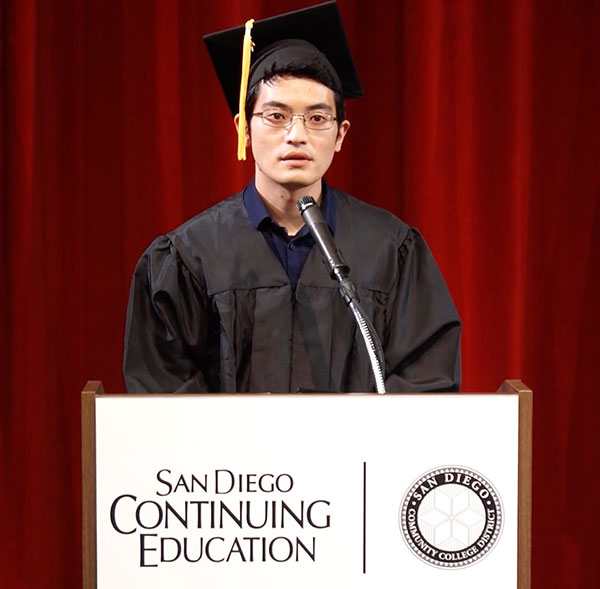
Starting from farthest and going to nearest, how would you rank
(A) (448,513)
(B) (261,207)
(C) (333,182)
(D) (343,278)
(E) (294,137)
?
1. (C) (333,182)
2. (B) (261,207)
3. (E) (294,137)
4. (D) (343,278)
5. (A) (448,513)

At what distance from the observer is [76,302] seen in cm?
262

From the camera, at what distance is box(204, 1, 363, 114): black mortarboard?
199 centimetres

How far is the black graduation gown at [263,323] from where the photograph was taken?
1.98m

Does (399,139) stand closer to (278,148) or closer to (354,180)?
(354,180)

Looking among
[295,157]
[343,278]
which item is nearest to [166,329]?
[295,157]

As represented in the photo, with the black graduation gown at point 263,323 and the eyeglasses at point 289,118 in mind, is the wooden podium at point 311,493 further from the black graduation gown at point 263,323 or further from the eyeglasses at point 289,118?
the eyeglasses at point 289,118

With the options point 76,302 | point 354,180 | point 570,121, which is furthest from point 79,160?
point 570,121

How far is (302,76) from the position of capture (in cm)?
196

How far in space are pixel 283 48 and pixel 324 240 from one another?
1.79 ft

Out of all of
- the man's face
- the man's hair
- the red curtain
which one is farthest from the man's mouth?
the red curtain

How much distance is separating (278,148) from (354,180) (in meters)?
0.73

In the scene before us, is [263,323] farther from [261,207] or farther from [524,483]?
[524,483]

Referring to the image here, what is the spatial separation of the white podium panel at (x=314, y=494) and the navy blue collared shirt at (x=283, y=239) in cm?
67

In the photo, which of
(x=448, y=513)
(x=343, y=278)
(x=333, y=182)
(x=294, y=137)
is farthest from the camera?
(x=333, y=182)
